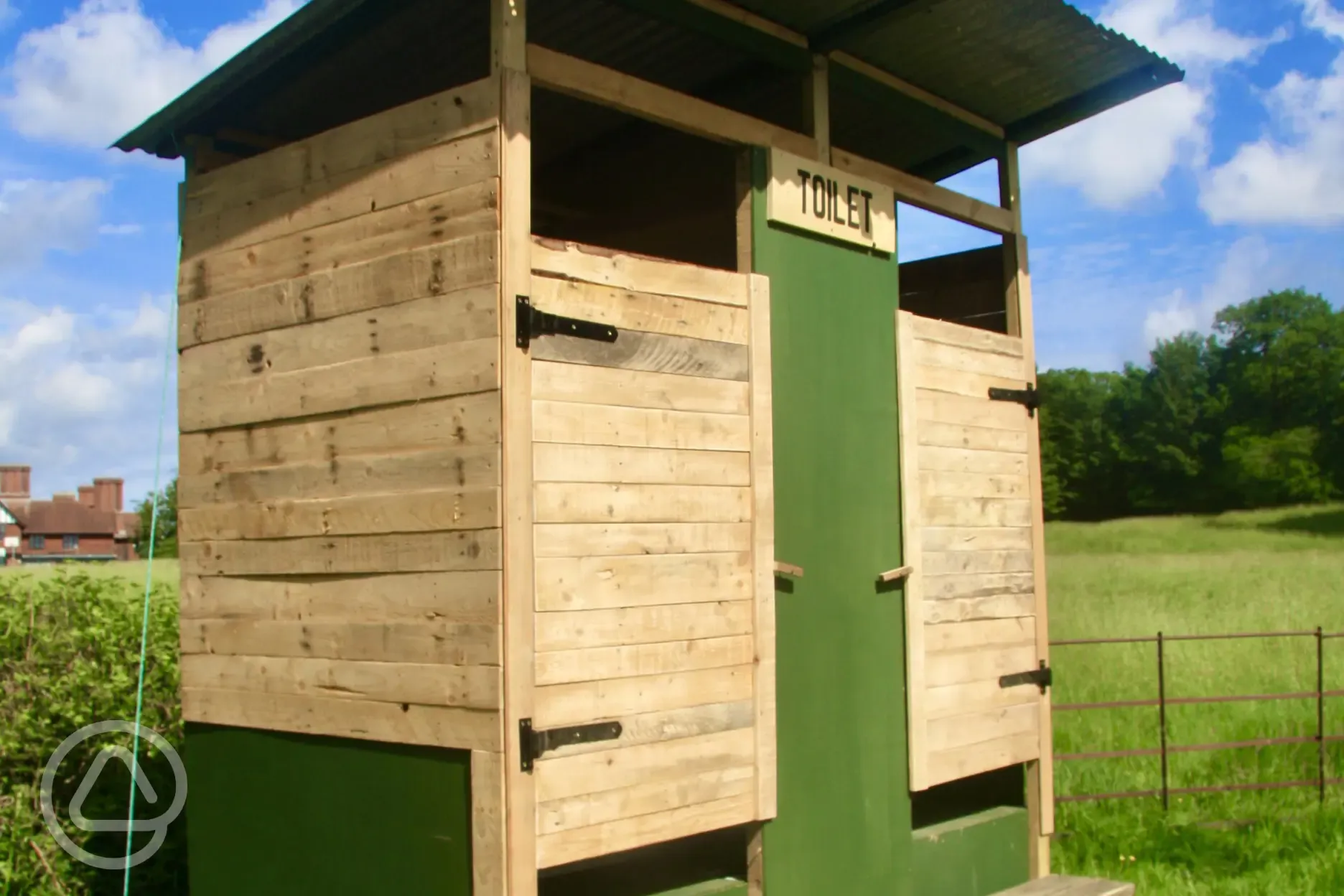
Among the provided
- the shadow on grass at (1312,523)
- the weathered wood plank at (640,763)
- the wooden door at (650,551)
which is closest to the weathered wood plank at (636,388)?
the wooden door at (650,551)

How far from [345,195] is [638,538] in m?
1.60

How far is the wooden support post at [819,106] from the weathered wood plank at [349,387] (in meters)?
1.96

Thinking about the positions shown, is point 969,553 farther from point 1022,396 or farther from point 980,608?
point 1022,396

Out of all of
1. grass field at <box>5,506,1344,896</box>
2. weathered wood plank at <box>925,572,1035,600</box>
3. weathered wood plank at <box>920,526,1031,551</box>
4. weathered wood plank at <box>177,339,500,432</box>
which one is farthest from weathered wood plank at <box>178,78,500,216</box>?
grass field at <box>5,506,1344,896</box>

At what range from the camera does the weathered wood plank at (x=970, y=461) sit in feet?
18.1

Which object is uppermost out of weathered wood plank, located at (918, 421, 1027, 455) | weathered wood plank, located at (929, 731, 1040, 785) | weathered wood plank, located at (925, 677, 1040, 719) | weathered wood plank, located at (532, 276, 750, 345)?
weathered wood plank, located at (532, 276, 750, 345)

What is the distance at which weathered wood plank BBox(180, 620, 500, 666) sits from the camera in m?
3.88

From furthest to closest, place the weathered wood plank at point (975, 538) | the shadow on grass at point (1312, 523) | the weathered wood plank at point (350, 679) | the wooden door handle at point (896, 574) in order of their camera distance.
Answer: the shadow on grass at point (1312, 523)
the weathered wood plank at point (975, 538)
the wooden door handle at point (896, 574)
the weathered wood plank at point (350, 679)

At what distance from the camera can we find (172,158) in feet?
17.7

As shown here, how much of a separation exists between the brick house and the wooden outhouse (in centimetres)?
7843

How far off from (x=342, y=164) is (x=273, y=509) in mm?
1280

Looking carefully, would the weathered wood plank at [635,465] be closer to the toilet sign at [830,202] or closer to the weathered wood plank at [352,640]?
the weathered wood plank at [352,640]

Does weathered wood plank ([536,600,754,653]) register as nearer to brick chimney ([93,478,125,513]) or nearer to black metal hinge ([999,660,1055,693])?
black metal hinge ([999,660,1055,693])

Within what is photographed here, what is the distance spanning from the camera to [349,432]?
14.3ft
